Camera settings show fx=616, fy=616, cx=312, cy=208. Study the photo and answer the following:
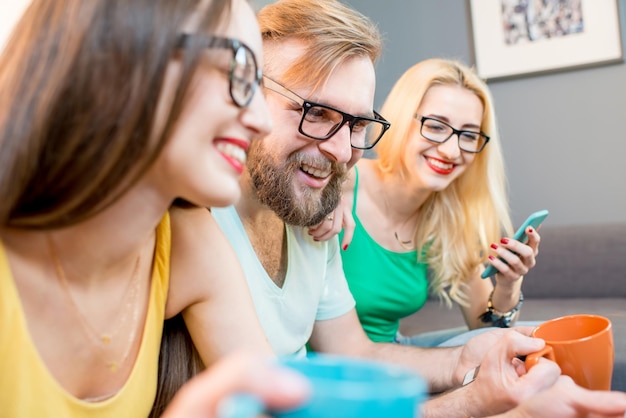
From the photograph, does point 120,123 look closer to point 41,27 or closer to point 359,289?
point 41,27

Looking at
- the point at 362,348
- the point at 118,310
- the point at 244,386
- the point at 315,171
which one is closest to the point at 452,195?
the point at 362,348

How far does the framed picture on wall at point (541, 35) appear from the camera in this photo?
10.1 ft

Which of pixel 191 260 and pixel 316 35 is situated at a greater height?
pixel 316 35

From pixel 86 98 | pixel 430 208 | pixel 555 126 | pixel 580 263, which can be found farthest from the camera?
pixel 555 126

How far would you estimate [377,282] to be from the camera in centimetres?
193

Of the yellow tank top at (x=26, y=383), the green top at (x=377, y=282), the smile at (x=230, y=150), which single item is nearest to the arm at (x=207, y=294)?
the yellow tank top at (x=26, y=383)

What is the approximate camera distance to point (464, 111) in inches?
79.2

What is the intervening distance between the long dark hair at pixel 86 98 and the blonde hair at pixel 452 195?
1429 mm

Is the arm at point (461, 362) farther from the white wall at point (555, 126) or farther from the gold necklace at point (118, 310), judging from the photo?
the white wall at point (555, 126)

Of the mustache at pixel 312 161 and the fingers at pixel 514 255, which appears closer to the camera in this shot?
the mustache at pixel 312 161

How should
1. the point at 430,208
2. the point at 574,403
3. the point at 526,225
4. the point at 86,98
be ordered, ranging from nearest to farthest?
the point at 86,98
the point at 574,403
the point at 526,225
the point at 430,208

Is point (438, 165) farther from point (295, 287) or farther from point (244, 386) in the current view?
point (244, 386)

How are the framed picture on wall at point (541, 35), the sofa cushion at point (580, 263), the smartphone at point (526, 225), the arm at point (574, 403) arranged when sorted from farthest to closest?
the framed picture on wall at point (541, 35), the sofa cushion at point (580, 263), the smartphone at point (526, 225), the arm at point (574, 403)

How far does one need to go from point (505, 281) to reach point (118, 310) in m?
1.30
